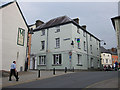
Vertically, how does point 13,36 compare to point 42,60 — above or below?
above

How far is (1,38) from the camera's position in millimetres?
16531

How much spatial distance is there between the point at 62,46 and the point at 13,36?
372 inches

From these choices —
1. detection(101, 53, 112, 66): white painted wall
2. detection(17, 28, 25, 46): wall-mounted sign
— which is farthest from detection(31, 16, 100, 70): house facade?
detection(101, 53, 112, 66): white painted wall

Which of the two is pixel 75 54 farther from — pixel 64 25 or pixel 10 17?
pixel 10 17

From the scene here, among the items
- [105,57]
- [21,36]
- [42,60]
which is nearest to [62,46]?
[42,60]

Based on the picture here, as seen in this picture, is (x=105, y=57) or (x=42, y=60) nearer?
(x=42, y=60)

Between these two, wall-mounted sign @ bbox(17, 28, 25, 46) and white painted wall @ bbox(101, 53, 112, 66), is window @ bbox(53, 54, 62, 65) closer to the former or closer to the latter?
wall-mounted sign @ bbox(17, 28, 25, 46)

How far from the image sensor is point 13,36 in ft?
60.0

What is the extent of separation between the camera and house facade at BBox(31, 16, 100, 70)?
2364cm

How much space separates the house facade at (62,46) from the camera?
2364cm

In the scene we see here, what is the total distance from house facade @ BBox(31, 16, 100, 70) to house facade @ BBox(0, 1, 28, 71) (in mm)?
6590

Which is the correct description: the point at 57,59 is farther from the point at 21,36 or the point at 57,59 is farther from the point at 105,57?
the point at 105,57

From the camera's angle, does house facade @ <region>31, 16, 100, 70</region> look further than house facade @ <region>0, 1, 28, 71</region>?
Yes

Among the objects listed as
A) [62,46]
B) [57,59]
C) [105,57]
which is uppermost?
[62,46]
